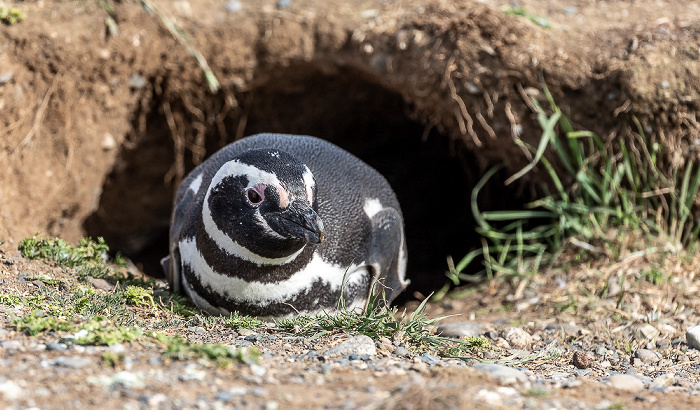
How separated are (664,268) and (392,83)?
86.9 inches

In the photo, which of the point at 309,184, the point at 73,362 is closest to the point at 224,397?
the point at 73,362

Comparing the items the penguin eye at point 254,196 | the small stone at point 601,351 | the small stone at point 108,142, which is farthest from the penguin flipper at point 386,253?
the small stone at point 108,142

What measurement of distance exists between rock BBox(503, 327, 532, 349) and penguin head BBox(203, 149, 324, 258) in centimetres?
114

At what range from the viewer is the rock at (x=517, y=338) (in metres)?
3.56

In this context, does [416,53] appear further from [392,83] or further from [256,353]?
[256,353]

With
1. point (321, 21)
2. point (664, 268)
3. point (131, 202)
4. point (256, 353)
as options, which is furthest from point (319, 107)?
point (256, 353)

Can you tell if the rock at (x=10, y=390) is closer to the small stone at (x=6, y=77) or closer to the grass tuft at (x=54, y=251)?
the grass tuft at (x=54, y=251)

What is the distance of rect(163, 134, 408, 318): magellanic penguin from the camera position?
123 inches

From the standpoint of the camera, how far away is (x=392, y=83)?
5.35 m

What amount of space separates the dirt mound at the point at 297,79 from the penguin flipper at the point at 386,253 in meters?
1.47

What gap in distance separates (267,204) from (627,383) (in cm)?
154

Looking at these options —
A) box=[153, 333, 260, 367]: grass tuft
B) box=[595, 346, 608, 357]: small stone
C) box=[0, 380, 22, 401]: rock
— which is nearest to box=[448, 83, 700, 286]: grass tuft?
box=[595, 346, 608, 357]: small stone

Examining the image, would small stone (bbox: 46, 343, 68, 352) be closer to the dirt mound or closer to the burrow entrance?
the dirt mound

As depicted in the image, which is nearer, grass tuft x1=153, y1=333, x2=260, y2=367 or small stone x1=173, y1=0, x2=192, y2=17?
grass tuft x1=153, y1=333, x2=260, y2=367
